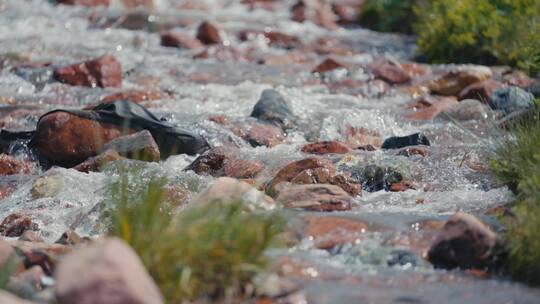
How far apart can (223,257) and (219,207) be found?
13.8 inches

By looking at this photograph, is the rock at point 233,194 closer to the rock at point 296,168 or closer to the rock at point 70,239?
the rock at point 70,239

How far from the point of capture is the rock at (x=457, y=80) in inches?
432

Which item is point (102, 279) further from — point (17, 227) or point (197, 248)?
point (17, 227)

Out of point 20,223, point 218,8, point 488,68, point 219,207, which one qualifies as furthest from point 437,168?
point 218,8

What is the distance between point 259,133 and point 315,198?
3.04 metres

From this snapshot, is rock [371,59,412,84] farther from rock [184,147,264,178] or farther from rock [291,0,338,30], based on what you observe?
rock [291,0,338,30]

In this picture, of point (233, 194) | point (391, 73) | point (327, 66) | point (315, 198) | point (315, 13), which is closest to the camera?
point (233, 194)

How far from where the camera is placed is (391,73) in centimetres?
1173

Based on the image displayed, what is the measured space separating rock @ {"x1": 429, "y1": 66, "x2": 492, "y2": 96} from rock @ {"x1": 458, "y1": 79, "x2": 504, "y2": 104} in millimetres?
401

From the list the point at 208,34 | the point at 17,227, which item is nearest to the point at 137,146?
the point at 17,227

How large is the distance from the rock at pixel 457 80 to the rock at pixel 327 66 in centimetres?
136

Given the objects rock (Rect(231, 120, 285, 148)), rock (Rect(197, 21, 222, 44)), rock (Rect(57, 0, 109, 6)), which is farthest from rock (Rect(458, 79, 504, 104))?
rock (Rect(57, 0, 109, 6))

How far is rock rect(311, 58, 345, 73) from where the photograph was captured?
12.1 metres

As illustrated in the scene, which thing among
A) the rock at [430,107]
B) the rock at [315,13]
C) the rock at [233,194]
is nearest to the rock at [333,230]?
the rock at [233,194]
